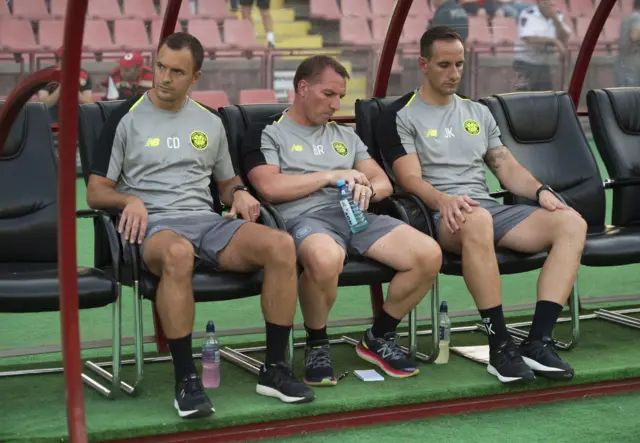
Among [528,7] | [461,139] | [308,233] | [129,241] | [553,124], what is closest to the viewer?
[129,241]

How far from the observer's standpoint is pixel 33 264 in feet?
14.0

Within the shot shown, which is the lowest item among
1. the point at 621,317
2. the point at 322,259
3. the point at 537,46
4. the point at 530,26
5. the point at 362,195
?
the point at 621,317

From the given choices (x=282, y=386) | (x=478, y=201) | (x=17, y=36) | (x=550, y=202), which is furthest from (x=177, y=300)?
(x=17, y=36)

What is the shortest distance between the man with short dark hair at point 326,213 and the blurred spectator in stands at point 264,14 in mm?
8848

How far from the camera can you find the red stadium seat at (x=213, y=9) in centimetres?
1305

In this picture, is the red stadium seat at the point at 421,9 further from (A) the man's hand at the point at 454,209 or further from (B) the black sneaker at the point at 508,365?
(B) the black sneaker at the point at 508,365

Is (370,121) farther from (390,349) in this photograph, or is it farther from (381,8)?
(381,8)

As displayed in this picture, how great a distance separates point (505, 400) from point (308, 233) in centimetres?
98

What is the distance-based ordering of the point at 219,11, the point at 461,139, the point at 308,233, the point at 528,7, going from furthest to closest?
the point at 528,7 < the point at 219,11 < the point at 461,139 < the point at 308,233

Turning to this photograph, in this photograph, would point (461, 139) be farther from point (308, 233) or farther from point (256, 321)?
point (256, 321)

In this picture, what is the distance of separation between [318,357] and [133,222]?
86 cm

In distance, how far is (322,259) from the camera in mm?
4035

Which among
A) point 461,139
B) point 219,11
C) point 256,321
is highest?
point 219,11

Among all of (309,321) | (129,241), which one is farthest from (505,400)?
(129,241)
